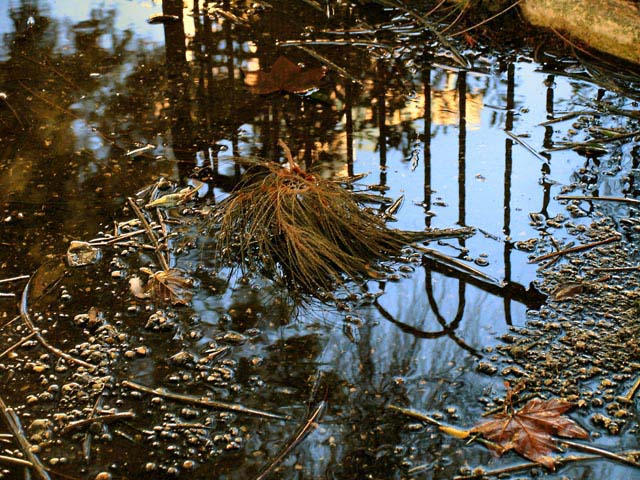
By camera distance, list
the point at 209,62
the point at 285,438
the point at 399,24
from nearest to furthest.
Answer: the point at 285,438 → the point at 209,62 → the point at 399,24

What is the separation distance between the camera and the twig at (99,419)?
2.55 m

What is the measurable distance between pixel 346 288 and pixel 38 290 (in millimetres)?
1215

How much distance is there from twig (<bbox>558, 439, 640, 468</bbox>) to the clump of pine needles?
1045 millimetres

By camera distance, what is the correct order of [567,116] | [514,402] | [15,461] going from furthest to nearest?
[567,116] < [514,402] < [15,461]

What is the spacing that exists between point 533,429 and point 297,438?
2.36ft

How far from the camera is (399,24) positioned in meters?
5.34

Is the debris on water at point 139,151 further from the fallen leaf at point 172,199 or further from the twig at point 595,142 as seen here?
the twig at point 595,142

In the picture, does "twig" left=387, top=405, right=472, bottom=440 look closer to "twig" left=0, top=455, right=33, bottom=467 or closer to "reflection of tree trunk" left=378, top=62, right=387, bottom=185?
"twig" left=0, top=455, right=33, bottom=467

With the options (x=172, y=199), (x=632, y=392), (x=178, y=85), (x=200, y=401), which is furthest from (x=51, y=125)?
(x=632, y=392)

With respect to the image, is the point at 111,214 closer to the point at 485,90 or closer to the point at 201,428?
the point at 201,428

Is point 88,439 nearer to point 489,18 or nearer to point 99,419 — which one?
point 99,419

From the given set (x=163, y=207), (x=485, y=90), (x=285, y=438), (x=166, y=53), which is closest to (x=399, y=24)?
(x=485, y=90)

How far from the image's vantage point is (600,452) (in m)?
2.38

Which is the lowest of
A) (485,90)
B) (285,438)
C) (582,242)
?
(285,438)
